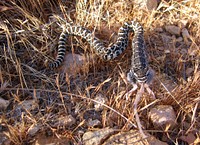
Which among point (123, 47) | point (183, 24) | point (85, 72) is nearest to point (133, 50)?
point (123, 47)

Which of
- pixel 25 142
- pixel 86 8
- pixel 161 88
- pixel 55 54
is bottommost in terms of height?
pixel 25 142

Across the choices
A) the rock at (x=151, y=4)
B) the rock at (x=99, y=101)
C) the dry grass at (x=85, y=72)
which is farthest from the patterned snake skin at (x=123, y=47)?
the rock at (x=151, y=4)

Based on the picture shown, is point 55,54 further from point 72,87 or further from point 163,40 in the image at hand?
point 163,40

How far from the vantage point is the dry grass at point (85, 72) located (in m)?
3.23

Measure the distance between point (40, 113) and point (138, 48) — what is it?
1.29 metres

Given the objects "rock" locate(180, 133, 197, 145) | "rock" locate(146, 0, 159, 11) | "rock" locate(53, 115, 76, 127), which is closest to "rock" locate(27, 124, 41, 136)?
"rock" locate(53, 115, 76, 127)

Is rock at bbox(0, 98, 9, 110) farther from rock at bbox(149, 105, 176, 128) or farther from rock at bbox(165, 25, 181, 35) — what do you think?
rock at bbox(165, 25, 181, 35)

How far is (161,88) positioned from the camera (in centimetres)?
352

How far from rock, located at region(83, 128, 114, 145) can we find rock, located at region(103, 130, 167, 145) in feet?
0.17

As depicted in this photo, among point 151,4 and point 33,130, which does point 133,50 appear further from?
point 33,130

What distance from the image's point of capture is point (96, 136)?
3113 mm

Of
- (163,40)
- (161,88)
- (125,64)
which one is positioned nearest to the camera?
(161,88)

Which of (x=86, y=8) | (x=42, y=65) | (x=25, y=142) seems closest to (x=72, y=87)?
(x=42, y=65)

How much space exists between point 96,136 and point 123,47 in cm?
128
